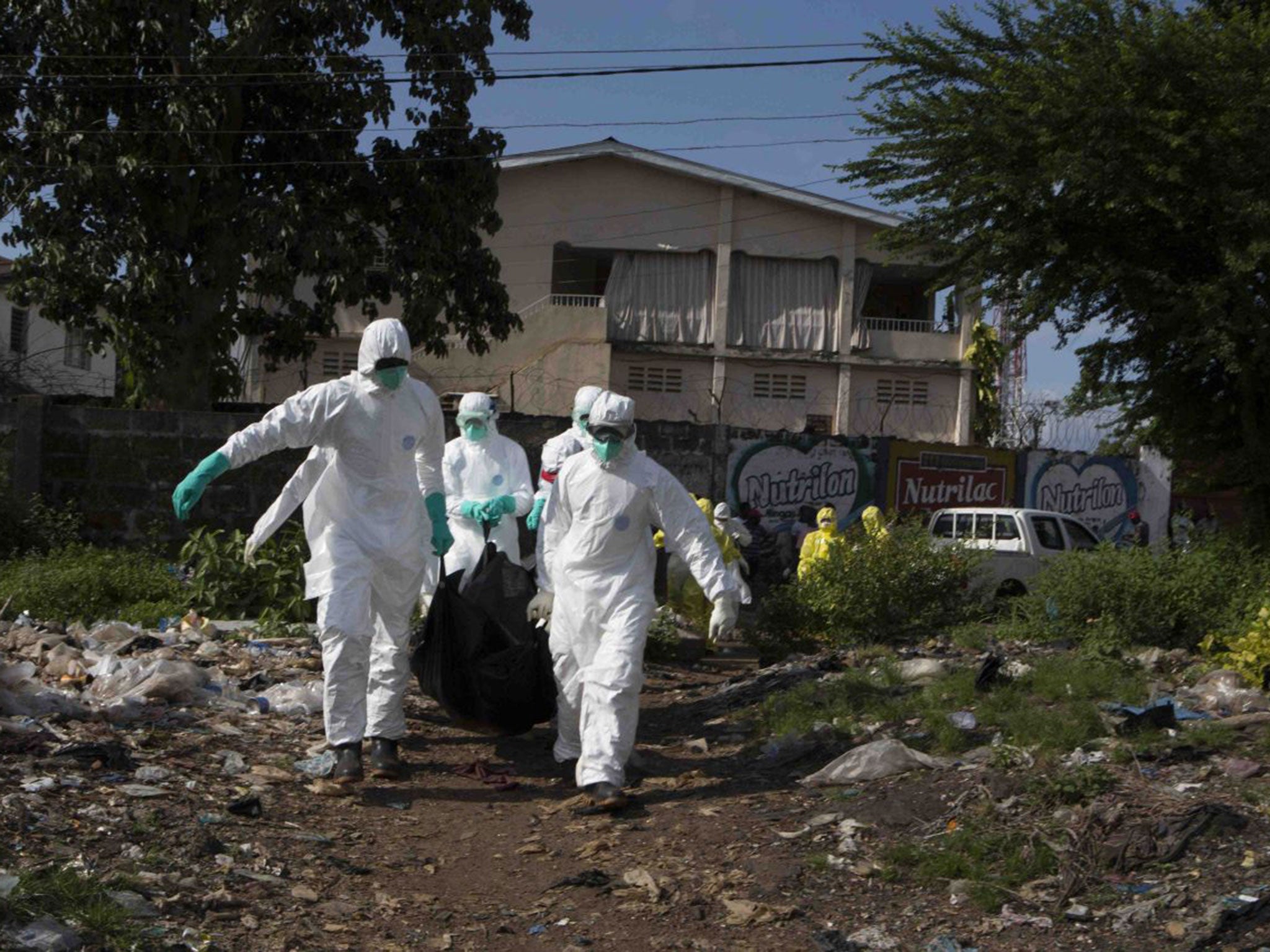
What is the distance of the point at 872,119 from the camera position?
1246 centimetres

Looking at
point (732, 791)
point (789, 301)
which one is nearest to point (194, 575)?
point (732, 791)

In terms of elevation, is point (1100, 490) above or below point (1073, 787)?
above

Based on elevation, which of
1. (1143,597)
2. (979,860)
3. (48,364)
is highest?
(48,364)

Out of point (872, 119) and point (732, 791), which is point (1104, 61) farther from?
point (732, 791)

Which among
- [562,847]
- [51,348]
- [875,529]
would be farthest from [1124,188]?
[51,348]

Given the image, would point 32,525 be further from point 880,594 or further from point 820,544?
point 880,594

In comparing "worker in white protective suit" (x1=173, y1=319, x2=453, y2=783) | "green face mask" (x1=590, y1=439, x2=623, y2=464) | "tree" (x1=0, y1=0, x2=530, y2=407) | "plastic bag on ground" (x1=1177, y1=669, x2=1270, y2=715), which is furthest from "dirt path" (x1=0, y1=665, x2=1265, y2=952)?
"tree" (x1=0, y1=0, x2=530, y2=407)

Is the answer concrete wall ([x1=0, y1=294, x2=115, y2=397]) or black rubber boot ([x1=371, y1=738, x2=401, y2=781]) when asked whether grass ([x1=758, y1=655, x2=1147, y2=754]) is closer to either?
black rubber boot ([x1=371, y1=738, x2=401, y2=781])

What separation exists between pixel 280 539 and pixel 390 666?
5055 millimetres

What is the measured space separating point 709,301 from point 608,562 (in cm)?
2215

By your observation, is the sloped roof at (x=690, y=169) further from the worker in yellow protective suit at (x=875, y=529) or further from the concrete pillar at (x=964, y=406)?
the worker in yellow protective suit at (x=875, y=529)

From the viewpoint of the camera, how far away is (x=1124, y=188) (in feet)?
35.9

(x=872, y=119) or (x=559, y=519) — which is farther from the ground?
(x=872, y=119)

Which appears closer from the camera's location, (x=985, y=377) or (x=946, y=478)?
(x=946, y=478)
